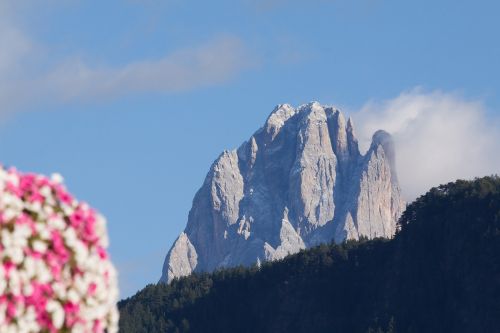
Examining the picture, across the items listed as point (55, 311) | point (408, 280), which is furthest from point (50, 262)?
point (408, 280)

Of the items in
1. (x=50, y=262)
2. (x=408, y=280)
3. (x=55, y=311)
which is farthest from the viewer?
(x=408, y=280)

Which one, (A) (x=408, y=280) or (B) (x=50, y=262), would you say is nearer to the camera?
(B) (x=50, y=262)

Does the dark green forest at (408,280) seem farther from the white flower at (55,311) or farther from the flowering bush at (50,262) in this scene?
the white flower at (55,311)

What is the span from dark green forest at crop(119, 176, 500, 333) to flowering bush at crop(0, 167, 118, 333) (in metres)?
142

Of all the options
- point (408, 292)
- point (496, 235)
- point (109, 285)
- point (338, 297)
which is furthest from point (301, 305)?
point (109, 285)

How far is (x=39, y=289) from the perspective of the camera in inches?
695

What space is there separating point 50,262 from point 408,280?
A: 162 metres

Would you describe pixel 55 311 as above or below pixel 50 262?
below

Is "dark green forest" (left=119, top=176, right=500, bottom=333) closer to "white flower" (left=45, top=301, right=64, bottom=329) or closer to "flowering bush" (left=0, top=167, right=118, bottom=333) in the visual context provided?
"flowering bush" (left=0, top=167, right=118, bottom=333)

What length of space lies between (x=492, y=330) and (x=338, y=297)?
35.6 meters

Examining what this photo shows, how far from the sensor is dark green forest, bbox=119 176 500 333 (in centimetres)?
16688

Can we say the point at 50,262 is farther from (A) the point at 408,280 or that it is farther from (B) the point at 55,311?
(A) the point at 408,280

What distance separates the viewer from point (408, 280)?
178 metres

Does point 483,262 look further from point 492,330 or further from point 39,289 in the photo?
point 39,289
